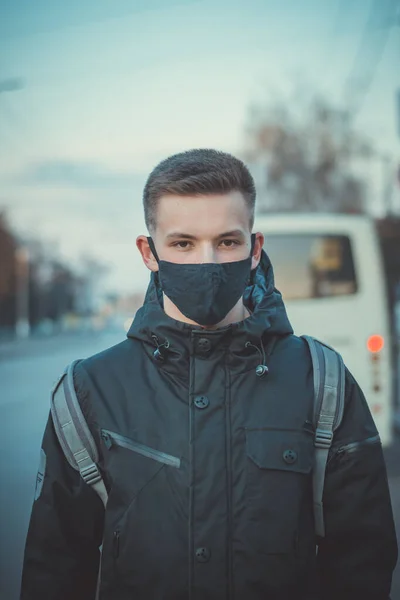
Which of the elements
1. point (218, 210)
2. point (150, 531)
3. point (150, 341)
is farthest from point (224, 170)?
point (150, 531)

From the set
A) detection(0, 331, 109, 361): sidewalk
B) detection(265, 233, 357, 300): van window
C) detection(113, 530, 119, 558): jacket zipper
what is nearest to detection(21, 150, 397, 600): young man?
detection(113, 530, 119, 558): jacket zipper

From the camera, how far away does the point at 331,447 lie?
6.39 feet

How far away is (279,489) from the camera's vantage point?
1.83m

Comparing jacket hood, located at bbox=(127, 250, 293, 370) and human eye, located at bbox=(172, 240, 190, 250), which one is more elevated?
human eye, located at bbox=(172, 240, 190, 250)

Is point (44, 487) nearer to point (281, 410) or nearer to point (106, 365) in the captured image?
point (106, 365)

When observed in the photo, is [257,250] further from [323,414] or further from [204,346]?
[323,414]

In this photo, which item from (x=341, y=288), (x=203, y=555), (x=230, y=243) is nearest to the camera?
(x=203, y=555)

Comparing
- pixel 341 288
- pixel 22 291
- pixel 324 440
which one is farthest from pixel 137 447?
pixel 22 291

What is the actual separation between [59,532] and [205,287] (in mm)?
730

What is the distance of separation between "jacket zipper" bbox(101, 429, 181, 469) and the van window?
6115mm

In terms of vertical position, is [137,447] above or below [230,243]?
below

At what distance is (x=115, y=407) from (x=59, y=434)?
0.16m

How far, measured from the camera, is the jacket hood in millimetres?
1959

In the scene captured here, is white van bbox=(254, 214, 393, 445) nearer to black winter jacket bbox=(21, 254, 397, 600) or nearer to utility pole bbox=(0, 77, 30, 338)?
black winter jacket bbox=(21, 254, 397, 600)
